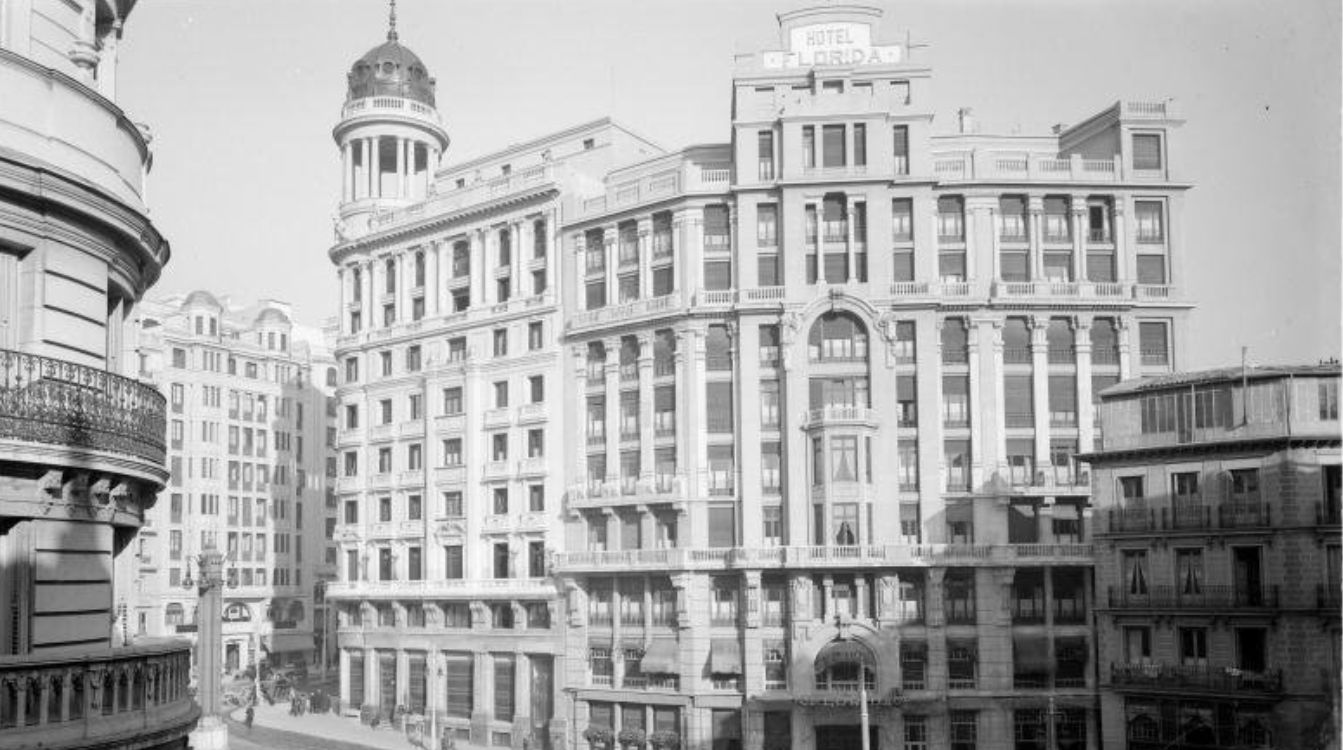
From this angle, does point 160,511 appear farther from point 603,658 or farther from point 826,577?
point 826,577

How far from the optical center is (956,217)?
56281mm

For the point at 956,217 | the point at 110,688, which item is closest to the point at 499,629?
the point at 956,217

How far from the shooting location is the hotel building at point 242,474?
86.9 m

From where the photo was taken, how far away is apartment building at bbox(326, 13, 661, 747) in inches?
2399

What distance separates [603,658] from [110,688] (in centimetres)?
4452

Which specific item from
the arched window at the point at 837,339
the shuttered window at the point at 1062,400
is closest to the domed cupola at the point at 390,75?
the arched window at the point at 837,339

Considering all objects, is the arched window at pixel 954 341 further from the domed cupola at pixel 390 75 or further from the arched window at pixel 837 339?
the domed cupola at pixel 390 75

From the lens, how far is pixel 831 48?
Result: 5775 cm

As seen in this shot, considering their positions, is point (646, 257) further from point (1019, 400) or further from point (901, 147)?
point (1019, 400)

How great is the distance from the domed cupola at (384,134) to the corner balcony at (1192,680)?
44.1 m

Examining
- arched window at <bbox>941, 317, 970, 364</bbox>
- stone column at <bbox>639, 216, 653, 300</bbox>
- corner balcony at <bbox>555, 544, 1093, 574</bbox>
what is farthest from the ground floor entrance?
stone column at <bbox>639, 216, 653, 300</bbox>

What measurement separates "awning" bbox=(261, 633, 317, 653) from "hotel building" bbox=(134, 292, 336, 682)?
0.08m

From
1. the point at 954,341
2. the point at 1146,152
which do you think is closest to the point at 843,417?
the point at 954,341

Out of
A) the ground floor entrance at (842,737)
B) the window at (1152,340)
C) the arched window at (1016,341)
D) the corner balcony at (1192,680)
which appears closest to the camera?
the corner balcony at (1192,680)
